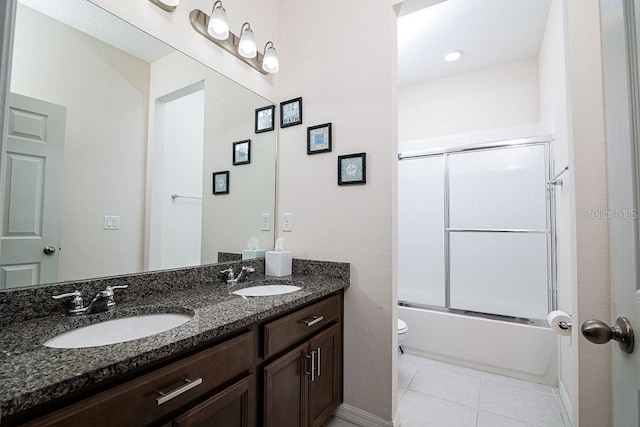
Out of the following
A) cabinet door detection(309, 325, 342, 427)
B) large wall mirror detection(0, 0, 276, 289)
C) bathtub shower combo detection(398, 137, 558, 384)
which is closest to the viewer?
large wall mirror detection(0, 0, 276, 289)

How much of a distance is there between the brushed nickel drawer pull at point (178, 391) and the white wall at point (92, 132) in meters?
0.64

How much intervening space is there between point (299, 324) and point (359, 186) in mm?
824

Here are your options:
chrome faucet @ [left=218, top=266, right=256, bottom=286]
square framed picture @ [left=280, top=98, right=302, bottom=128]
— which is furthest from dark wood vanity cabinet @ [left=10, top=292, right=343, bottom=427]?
square framed picture @ [left=280, top=98, right=302, bottom=128]

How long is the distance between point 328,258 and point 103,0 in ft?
5.21

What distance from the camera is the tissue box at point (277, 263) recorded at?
5.76 ft

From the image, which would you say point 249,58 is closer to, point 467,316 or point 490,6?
point 490,6

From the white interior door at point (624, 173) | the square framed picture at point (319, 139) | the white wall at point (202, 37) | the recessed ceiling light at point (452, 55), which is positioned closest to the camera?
the white interior door at point (624, 173)

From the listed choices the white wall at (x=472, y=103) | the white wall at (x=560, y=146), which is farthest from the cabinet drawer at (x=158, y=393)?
the white wall at (x=472, y=103)

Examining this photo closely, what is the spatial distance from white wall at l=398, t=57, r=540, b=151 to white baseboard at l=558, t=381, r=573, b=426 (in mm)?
2170

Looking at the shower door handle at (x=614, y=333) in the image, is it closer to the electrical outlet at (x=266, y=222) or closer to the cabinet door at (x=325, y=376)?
the cabinet door at (x=325, y=376)

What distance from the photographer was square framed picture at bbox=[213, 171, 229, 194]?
5.55 feet

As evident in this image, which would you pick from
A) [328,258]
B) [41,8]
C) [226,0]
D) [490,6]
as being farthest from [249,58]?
[490,6]

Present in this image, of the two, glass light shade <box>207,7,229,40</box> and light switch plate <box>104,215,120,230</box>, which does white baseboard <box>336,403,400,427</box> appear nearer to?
light switch plate <box>104,215,120,230</box>

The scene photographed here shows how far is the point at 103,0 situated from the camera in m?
1.16
